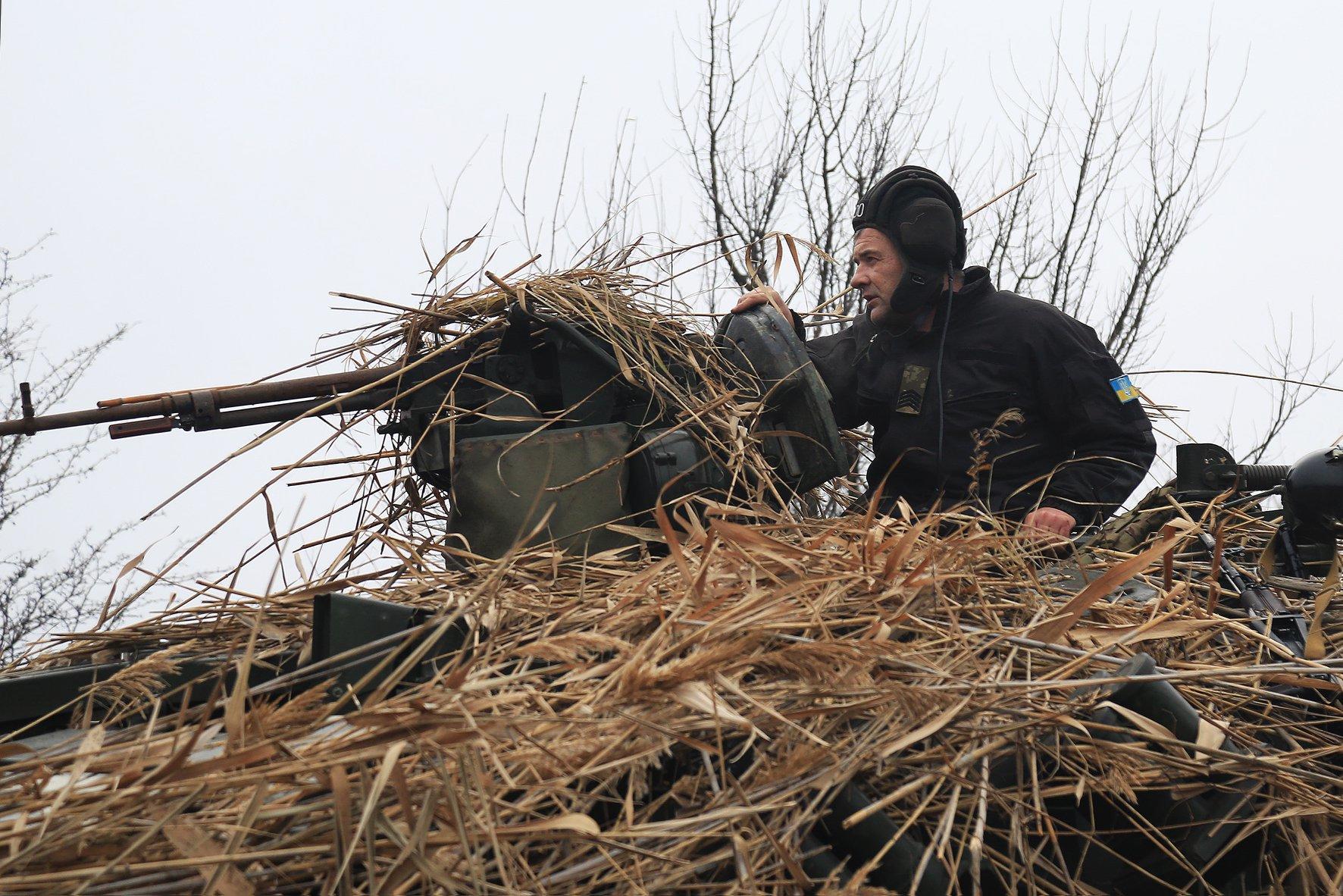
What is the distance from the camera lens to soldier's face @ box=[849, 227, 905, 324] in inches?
175

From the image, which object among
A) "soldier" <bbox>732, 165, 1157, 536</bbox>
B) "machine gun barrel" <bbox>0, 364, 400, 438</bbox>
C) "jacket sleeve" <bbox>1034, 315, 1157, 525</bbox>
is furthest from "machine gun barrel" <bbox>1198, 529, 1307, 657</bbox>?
"machine gun barrel" <bbox>0, 364, 400, 438</bbox>

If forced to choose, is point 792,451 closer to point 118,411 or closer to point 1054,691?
point 1054,691

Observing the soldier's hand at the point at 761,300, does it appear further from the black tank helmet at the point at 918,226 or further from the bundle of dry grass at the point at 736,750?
the bundle of dry grass at the point at 736,750

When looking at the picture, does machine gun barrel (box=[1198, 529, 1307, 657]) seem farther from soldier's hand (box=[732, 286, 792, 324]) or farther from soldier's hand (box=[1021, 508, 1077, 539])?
soldier's hand (box=[732, 286, 792, 324])

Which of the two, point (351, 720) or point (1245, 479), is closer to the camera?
point (351, 720)

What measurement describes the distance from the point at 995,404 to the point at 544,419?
165 centimetres

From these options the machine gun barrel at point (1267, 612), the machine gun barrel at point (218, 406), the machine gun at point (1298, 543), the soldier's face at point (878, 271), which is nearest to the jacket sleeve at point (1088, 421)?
the soldier's face at point (878, 271)

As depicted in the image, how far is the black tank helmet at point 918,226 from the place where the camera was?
14.3 ft

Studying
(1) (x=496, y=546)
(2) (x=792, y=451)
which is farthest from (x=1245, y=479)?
(1) (x=496, y=546)

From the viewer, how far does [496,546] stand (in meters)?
3.28

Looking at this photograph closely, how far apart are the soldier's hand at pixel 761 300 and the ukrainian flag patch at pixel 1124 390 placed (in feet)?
3.68

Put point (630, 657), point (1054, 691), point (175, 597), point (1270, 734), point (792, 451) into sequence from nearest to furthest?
point (630, 657) < point (1054, 691) < point (1270, 734) < point (175, 597) < point (792, 451)

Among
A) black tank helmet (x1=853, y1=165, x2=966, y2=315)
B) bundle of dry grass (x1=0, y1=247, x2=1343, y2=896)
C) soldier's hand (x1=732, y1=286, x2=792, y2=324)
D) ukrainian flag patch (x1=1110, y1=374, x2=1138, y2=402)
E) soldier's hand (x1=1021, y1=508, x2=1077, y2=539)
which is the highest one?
black tank helmet (x1=853, y1=165, x2=966, y2=315)

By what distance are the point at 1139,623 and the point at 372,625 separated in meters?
1.38
